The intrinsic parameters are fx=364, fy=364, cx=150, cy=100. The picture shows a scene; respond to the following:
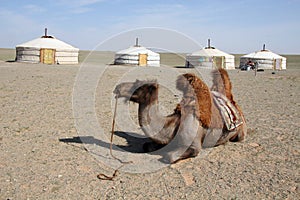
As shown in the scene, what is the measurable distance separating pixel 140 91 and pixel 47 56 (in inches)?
1020

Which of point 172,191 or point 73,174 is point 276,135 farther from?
point 73,174

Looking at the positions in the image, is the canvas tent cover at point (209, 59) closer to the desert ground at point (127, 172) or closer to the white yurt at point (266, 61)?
the white yurt at point (266, 61)

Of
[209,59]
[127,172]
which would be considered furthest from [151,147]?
[209,59]

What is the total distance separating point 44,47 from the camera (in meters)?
28.4

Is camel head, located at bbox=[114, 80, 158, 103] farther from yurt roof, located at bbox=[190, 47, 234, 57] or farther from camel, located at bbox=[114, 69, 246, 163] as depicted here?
yurt roof, located at bbox=[190, 47, 234, 57]

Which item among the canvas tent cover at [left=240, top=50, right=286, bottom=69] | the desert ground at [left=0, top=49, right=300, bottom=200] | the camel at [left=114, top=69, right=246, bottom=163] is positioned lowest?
the desert ground at [left=0, top=49, right=300, bottom=200]

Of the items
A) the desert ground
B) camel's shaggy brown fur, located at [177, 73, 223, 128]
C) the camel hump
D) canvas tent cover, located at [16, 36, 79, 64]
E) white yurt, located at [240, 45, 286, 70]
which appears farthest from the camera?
white yurt, located at [240, 45, 286, 70]

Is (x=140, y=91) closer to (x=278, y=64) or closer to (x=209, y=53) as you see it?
(x=209, y=53)

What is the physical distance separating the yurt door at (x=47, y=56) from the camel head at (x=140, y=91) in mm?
25601

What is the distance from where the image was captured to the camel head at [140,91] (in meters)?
3.94

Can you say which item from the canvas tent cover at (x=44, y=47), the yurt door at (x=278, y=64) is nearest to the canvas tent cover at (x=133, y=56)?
the canvas tent cover at (x=44, y=47)

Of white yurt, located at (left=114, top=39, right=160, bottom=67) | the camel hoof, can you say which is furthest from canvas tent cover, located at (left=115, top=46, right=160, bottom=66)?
the camel hoof

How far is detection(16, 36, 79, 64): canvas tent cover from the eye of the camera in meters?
28.2

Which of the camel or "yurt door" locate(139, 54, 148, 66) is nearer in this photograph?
the camel
